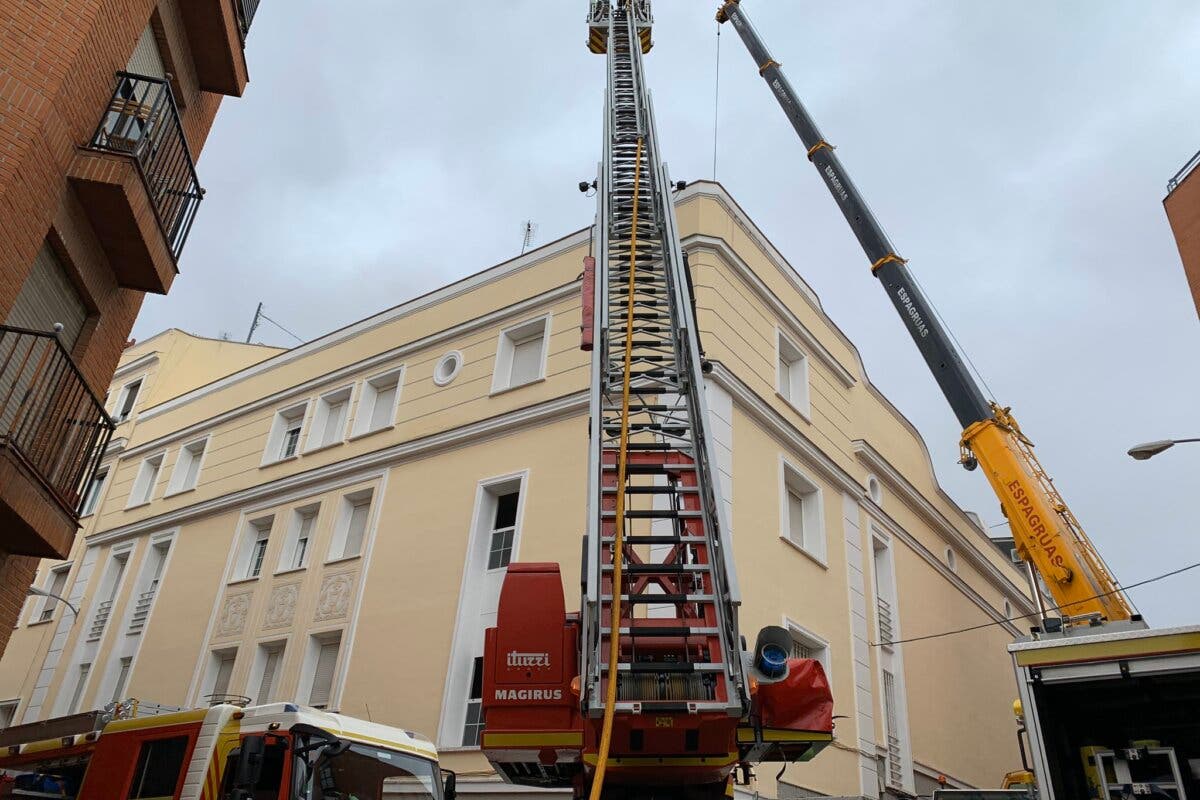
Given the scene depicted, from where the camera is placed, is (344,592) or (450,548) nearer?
(450,548)

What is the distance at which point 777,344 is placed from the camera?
18.8 metres

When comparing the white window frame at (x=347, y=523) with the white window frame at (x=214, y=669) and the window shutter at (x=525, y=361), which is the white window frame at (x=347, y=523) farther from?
the window shutter at (x=525, y=361)

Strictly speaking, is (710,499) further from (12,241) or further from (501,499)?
(501,499)

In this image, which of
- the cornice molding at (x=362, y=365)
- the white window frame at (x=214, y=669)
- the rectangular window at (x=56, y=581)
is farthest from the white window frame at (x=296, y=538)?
the rectangular window at (x=56, y=581)

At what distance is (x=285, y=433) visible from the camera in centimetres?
2300

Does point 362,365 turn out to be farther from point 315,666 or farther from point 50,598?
point 50,598

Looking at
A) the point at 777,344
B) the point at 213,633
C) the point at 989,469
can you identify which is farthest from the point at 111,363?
the point at 989,469

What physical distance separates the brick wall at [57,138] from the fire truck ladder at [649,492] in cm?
540

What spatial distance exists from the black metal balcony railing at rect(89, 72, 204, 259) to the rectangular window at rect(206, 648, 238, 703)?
11.2m

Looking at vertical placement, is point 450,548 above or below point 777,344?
below

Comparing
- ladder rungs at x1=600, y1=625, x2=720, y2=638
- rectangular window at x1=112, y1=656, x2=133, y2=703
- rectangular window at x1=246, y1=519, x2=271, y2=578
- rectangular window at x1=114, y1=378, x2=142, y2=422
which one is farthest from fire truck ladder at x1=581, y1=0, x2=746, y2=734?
rectangular window at x1=114, y1=378, x2=142, y2=422

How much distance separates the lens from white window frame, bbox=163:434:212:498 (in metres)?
24.5

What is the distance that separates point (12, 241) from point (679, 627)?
688 centimetres

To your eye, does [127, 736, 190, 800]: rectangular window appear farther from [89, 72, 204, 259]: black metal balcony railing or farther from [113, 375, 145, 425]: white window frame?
[113, 375, 145, 425]: white window frame
